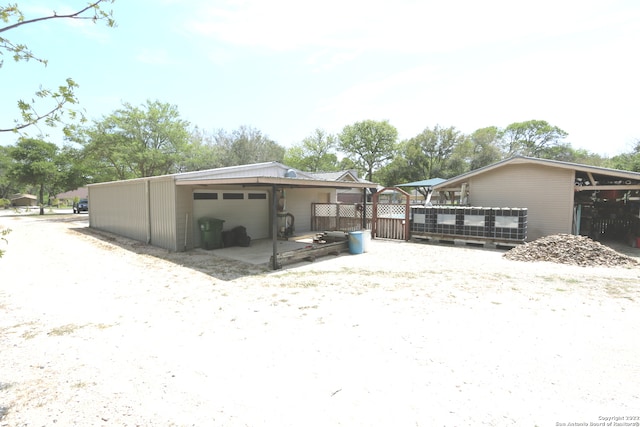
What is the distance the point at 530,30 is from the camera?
7609mm

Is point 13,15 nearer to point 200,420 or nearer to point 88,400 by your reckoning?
point 88,400

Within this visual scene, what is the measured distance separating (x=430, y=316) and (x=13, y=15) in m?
5.25

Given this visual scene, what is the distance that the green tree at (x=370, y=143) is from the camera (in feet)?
137

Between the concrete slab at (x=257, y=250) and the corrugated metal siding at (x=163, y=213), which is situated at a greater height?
the corrugated metal siding at (x=163, y=213)

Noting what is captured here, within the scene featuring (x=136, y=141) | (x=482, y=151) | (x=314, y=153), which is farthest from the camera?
(x=314, y=153)

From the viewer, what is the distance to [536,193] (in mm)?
10867

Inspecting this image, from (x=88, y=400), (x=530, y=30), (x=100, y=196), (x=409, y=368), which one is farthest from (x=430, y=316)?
(x=100, y=196)

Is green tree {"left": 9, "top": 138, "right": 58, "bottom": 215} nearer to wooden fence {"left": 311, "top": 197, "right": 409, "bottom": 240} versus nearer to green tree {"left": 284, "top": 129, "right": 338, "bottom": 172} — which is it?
green tree {"left": 284, "top": 129, "right": 338, "bottom": 172}

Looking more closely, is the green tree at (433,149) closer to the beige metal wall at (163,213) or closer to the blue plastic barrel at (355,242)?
the blue plastic barrel at (355,242)

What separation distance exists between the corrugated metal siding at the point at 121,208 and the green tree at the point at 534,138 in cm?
4628

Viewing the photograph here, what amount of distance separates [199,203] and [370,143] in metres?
35.3

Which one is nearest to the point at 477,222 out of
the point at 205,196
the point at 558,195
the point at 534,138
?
the point at 558,195

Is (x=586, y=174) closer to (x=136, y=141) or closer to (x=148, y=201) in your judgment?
(x=148, y=201)

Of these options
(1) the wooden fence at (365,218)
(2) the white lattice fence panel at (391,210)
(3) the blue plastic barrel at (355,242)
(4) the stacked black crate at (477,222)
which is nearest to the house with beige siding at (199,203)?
(1) the wooden fence at (365,218)
